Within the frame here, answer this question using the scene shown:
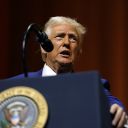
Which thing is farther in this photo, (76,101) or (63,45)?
(63,45)

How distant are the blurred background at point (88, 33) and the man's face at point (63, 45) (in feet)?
2.42

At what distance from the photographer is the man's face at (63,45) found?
58.6 inches

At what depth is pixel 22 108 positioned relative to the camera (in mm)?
894

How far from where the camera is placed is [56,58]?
1499 mm

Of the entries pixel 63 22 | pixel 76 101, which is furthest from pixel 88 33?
pixel 76 101

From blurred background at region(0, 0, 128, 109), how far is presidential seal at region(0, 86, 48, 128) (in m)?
1.38

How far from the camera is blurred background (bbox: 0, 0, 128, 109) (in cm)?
233

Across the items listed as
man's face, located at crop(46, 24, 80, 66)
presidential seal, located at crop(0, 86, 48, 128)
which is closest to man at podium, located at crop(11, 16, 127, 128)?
man's face, located at crop(46, 24, 80, 66)

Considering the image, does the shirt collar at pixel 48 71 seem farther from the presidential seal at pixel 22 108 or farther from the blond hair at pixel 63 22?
the presidential seal at pixel 22 108

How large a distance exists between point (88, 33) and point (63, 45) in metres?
0.93

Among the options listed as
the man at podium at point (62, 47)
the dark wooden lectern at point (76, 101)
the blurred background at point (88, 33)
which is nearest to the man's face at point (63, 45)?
the man at podium at point (62, 47)

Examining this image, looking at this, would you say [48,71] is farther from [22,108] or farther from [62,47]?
[22,108]

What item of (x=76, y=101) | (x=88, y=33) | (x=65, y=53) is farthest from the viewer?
(x=88, y=33)

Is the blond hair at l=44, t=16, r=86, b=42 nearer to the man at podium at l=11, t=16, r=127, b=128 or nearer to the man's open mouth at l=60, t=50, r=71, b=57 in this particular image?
the man at podium at l=11, t=16, r=127, b=128
